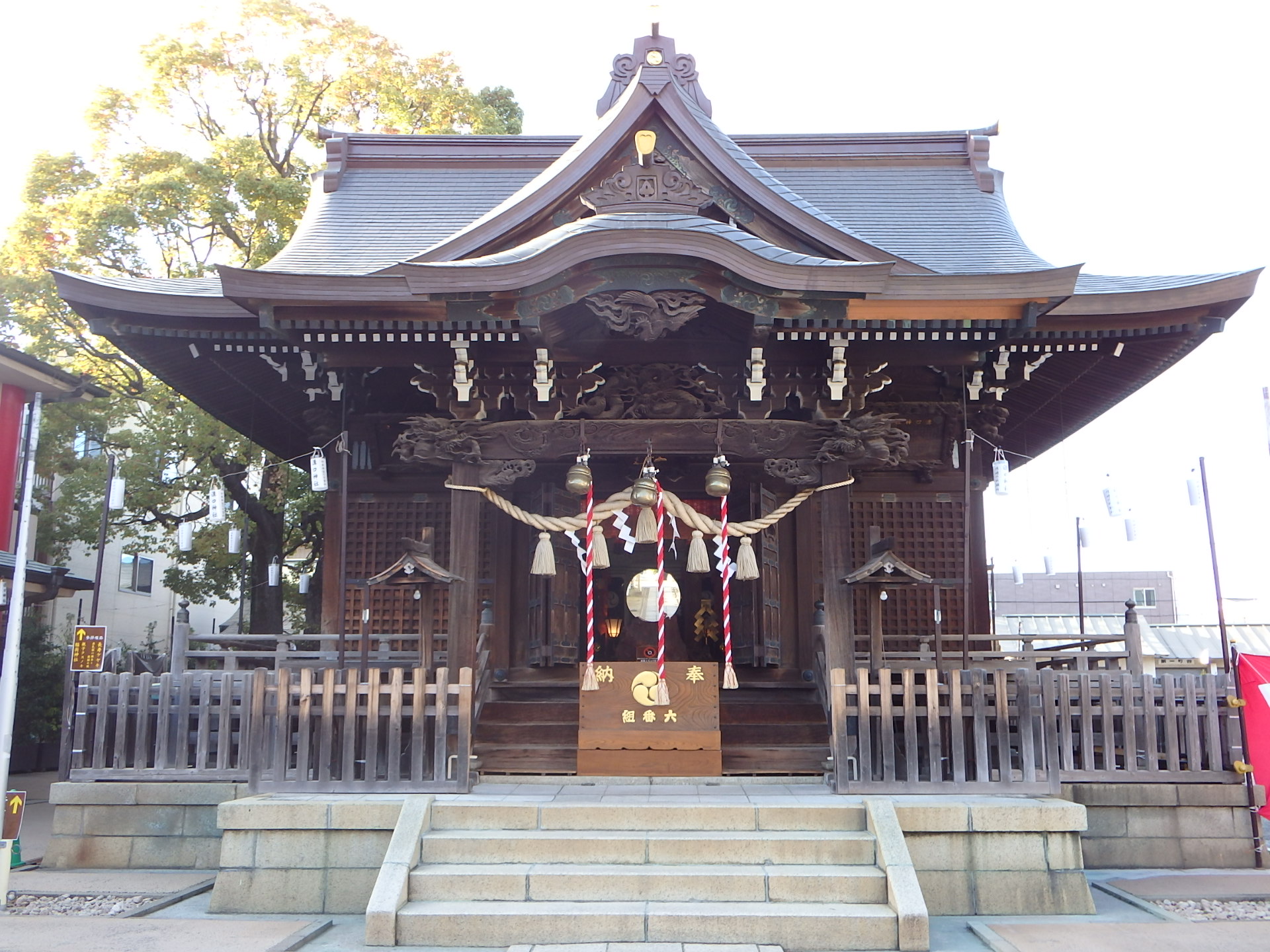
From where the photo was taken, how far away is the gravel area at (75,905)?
704 centimetres

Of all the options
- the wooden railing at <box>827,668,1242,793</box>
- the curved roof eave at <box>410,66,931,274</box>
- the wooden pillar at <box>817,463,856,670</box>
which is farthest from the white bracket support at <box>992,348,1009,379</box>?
the wooden railing at <box>827,668,1242,793</box>

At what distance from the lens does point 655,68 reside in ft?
32.2

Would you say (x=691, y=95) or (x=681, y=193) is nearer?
(x=681, y=193)

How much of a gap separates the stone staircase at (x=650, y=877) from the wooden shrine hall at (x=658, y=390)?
1.67 meters

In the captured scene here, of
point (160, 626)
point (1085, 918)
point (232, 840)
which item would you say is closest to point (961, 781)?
point (1085, 918)

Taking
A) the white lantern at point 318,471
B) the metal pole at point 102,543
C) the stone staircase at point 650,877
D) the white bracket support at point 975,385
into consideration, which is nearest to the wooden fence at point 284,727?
the stone staircase at point 650,877

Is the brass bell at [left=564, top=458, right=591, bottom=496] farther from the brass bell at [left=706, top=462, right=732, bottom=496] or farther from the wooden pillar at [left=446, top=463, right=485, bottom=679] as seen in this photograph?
the brass bell at [left=706, top=462, right=732, bottom=496]

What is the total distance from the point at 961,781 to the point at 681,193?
5706 millimetres

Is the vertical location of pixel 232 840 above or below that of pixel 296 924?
above

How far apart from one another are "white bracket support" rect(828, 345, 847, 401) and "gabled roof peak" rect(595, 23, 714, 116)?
3.16 meters

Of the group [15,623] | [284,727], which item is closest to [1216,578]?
Result: [284,727]

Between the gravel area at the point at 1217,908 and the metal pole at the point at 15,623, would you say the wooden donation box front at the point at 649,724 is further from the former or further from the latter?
the metal pole at the point at 15,623

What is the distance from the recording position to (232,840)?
7.30 m

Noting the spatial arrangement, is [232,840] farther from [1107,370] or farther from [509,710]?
→ [1107,370]
